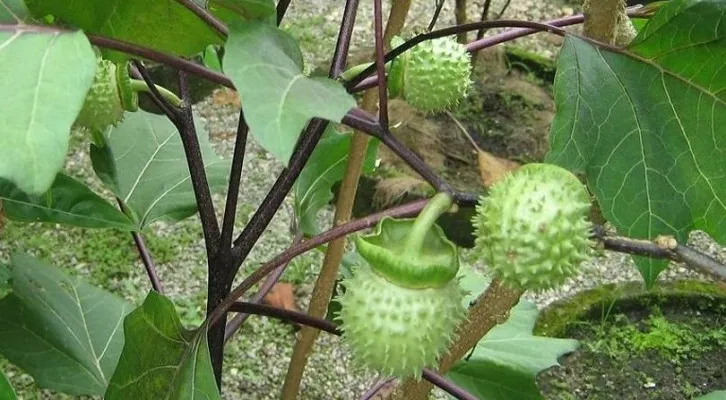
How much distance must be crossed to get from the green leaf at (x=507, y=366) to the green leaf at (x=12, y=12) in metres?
0.71

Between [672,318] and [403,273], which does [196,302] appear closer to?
[672,318]

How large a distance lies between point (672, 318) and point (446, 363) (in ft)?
3.62

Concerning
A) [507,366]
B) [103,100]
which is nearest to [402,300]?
[103,100]

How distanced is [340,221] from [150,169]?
9.7 inches

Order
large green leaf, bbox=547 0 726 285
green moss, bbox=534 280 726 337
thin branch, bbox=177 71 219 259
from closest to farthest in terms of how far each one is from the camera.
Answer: large green leaf, bbox=547 0 726 285, thin branch, bbox=177 71 219 259, green moss, bbox=534 280 726 337

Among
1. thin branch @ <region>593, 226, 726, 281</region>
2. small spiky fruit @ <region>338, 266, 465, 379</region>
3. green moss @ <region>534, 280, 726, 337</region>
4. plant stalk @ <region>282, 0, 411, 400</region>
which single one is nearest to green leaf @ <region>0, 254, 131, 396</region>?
plant stalk @ <region>282, 0, 411, 400</region>

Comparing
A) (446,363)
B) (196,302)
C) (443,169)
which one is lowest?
(446,363)

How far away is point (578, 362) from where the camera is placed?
66.2 inches

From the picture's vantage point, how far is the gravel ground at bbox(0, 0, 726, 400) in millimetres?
1675

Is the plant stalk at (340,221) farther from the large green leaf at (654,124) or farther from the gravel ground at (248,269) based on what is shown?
the gravel ground at (248,269)

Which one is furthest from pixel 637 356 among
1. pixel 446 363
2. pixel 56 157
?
pixel 56 157

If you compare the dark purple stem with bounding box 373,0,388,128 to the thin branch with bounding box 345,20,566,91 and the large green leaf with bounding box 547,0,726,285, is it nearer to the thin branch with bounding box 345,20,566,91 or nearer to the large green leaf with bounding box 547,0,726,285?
the thin branch with bounding box 345,20,566,91

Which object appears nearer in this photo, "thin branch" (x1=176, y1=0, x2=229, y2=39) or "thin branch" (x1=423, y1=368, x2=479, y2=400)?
"thin branch" (x1=176, y1=0, x2=229, y2=39)

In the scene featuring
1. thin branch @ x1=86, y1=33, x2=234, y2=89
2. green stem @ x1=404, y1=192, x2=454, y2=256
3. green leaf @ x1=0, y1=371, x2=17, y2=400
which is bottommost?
green stem @ x1=404, y1=192, x2=454, y2=256
